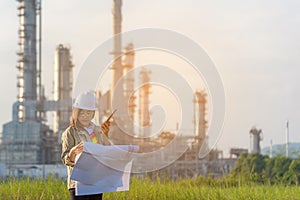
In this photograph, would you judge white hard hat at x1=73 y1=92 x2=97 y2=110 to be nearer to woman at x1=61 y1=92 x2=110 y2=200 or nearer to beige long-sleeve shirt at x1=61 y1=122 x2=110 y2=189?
woman at x1=61 y1=92 x2=110 y2=200

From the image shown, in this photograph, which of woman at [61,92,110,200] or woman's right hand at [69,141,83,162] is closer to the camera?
woman's right hand at [69,141,83,162]

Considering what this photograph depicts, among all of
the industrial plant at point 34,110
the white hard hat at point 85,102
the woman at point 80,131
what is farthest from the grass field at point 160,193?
the industrial plant at point 34,110

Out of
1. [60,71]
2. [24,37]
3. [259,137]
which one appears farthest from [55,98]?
[259,137]

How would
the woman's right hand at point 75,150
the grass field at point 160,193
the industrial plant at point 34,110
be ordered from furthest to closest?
the industrial plant at point 34,110, the grass field at point 160,193, the woman's right hand at point 75,150

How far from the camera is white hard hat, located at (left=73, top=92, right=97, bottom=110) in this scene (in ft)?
11.8

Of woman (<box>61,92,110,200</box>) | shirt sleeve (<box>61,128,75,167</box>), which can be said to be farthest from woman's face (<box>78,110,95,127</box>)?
shirt sleeve (<box>61,128,75,167</box>)

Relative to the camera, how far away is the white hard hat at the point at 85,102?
360 centimetres

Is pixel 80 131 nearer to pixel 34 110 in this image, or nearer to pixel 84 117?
pixel 84 117

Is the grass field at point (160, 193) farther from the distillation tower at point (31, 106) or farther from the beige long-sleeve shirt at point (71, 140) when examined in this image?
the distillation tower at point (31, 106)

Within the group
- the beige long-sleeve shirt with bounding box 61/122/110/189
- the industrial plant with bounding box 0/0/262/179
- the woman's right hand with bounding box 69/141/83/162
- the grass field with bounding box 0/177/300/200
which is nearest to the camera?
the woman's right hand with bounding box 69/141/83/162

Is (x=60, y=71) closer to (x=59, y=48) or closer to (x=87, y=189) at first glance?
(x=59, y=48)

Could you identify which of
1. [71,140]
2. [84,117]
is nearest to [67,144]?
[71,140]

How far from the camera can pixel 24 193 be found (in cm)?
695

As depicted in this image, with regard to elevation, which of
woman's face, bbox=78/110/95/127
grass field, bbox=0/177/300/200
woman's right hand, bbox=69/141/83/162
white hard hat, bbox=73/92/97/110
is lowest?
grass field, bbox=0/177/300/200
